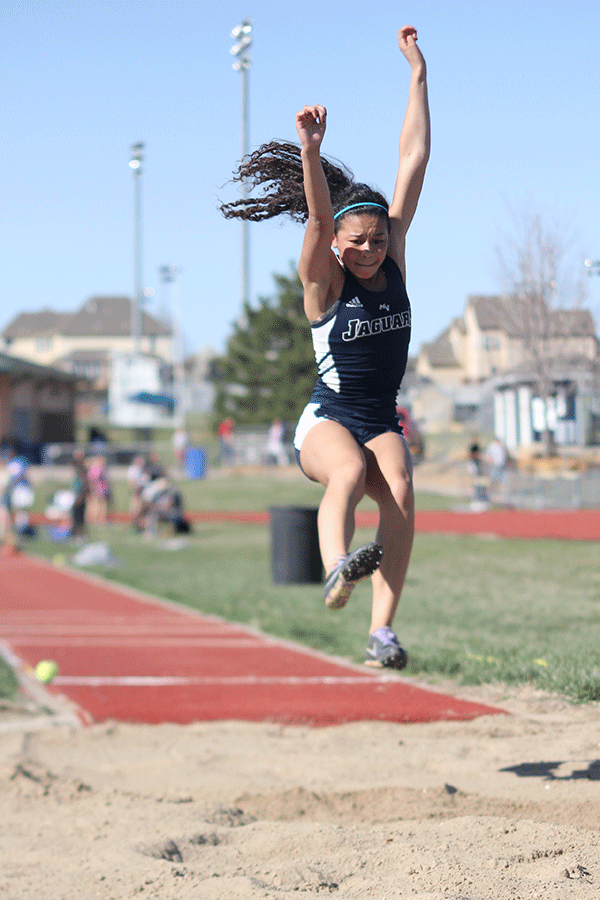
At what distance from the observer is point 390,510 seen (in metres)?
4.38

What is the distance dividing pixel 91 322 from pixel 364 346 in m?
93.8

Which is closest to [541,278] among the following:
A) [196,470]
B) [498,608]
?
[498,608]

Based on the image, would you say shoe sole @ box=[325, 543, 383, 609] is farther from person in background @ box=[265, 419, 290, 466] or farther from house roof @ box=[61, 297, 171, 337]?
house roof @ box=[61, 297, 171, 337]

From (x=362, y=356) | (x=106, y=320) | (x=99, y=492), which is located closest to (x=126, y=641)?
(x=362, y=356)

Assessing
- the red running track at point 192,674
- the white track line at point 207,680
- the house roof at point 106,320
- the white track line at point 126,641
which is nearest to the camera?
the red running track at point 192,674

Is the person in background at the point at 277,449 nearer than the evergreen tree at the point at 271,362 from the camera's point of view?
Yes

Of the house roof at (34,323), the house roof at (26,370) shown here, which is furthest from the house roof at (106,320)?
the house roof at (26,370)

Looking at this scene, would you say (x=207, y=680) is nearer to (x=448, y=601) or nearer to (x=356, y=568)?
(x=448, y=601)

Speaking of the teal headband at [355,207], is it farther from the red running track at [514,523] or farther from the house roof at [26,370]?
the house roof at [26,370]

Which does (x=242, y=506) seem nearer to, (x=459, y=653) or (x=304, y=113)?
(x=459, y=653)

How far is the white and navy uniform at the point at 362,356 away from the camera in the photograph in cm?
416

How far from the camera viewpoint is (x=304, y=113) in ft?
12.8

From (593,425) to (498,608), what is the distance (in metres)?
18.2

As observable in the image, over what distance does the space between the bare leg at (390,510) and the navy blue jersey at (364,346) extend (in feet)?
0.57
